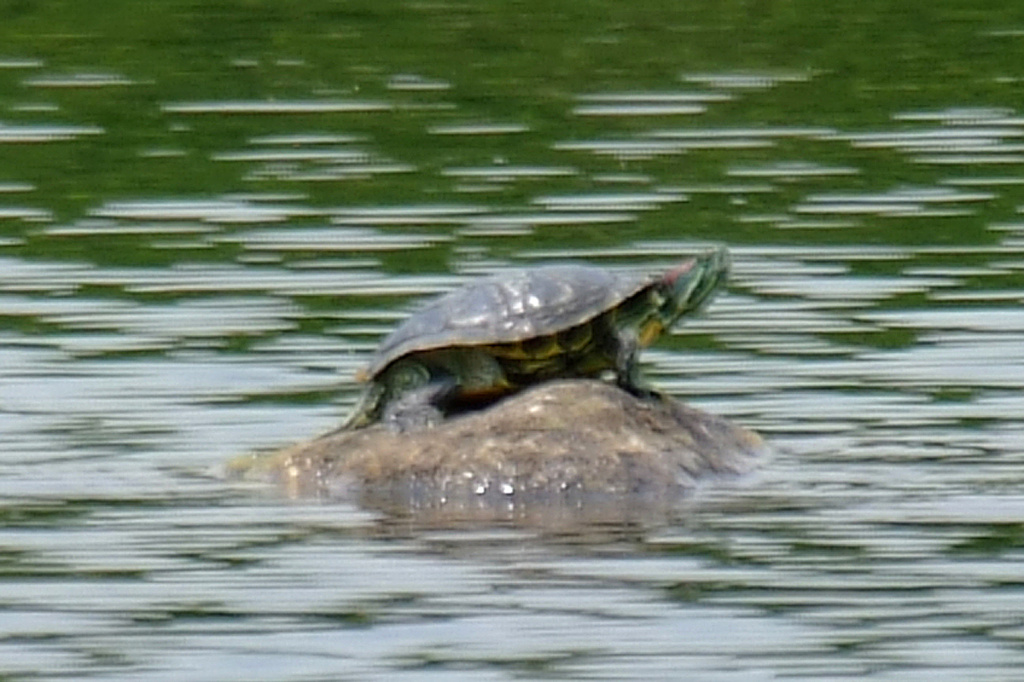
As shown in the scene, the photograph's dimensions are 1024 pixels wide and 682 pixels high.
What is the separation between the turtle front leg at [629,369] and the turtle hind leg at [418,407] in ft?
1.77

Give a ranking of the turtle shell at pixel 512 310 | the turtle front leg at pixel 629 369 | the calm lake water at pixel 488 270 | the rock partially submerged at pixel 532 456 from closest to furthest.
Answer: the calm lake water at pixel 488 270, the rock partially submerged at pixel 532 456, the turtle shell at pixel 512 310, the turtle front leg at pixel 629 369

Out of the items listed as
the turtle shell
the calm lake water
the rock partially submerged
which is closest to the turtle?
the turtle shell

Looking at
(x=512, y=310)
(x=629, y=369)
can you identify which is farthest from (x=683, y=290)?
(x=512, y=310)

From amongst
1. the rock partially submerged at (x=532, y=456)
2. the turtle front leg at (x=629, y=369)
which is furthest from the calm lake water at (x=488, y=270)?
the turtle front leg at (x=629, y=369)

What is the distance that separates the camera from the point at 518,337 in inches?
496

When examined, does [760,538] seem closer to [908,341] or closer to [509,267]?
[908,341]

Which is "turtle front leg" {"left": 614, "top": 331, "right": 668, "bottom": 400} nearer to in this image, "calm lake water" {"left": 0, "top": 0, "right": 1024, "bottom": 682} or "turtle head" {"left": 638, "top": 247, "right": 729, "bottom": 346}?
"turtle head" {"left": 638, "top": 247, "right": 729, "bottom": 346}

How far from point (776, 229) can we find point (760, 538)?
6091mm

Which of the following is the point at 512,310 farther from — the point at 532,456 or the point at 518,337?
the point at 532,456

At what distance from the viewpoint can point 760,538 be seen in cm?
1150

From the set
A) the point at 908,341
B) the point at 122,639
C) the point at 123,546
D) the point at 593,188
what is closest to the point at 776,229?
the point at 593,188

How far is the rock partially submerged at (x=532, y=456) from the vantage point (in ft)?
40.7

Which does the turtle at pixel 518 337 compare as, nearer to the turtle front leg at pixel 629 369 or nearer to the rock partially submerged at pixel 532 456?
the turtle front leg at pixel 629 369

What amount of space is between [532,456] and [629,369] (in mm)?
629
